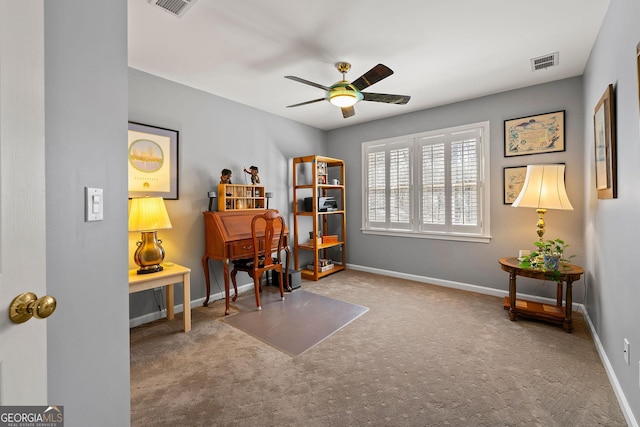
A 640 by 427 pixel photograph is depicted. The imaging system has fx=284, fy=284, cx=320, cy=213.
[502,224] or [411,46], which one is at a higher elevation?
[411,46]

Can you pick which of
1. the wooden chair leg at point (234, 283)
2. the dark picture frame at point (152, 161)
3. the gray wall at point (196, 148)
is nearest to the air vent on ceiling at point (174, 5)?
the gray wall at point (196, 148)

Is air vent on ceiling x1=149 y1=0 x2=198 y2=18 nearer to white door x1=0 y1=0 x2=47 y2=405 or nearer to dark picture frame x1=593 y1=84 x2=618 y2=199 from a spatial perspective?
white door x1=0 y1=0 x2=47 y2=405

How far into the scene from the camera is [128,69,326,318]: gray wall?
119 inches

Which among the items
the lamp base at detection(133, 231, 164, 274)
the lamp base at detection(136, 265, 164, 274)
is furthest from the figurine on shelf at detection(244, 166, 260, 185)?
the lamp base at detection(136, 265, 164, 274)

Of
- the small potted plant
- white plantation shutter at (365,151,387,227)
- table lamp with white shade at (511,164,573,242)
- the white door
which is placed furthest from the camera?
white plantation shutter at (365,151,387,227)

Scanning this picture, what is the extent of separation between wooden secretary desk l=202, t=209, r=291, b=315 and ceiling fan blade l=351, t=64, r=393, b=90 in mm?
2048

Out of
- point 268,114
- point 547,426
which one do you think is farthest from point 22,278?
point 268,114

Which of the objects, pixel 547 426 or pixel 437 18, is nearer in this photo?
pixel 547 426

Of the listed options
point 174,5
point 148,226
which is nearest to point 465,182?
point 174,5

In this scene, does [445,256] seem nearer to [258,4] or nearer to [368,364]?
[368,364]

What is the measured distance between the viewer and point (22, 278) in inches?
27.2

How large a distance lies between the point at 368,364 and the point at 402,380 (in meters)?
0.28

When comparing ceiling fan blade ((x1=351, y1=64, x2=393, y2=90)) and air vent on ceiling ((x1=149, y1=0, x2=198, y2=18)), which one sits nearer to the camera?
air vent on ceiling ((x1=149, y1=0, x2=198, y2=18))

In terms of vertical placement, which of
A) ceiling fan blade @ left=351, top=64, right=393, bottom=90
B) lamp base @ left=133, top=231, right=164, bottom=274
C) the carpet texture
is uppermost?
ceiling fan blade @ left=351, top=64, right=393, bottom=90
